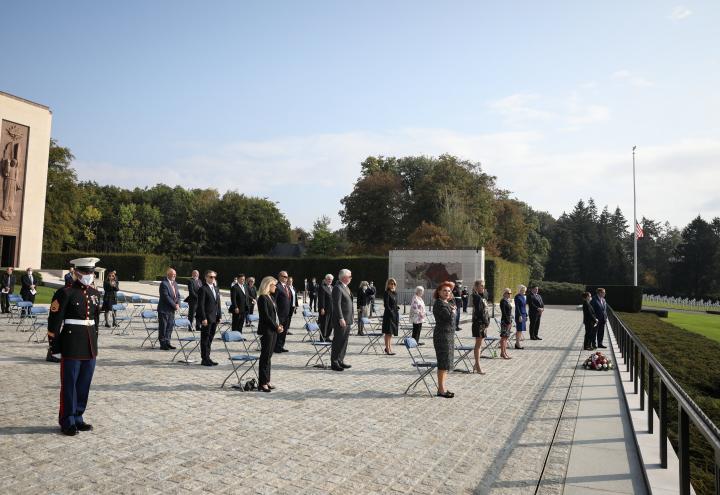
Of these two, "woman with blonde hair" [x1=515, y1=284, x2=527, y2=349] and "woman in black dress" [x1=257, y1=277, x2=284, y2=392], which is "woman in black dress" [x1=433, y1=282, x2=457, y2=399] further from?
"woman with blonde hair" [x1=515, y1=284, x2=527, y2=349]

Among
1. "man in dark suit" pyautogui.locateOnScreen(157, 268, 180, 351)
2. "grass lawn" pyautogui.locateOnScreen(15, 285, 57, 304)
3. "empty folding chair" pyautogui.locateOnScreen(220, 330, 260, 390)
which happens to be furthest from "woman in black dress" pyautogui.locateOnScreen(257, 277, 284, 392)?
"grass lawn" pyautogui.locateOnScreen(15, 285, 57, 304)

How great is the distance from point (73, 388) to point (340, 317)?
5304 mm

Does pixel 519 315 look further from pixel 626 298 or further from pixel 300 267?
pixel 300 267

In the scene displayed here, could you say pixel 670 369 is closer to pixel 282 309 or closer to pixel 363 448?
pixel 282 309

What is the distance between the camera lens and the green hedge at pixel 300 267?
45.9m

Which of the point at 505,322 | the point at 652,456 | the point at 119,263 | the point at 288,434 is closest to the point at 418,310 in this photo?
the point at 505,322

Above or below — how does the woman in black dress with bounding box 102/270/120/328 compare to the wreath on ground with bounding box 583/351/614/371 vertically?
above

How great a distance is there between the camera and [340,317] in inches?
420

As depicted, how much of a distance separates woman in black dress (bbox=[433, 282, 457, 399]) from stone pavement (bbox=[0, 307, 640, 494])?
1.18 ft

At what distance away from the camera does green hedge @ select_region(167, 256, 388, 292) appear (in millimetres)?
45875

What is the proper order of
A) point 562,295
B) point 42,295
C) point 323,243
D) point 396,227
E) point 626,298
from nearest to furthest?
point 42,295, point 626,298, point 562,295, point 396,227, point 323,243

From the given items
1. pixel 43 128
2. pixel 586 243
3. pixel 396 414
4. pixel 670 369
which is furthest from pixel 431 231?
pixel 586 243

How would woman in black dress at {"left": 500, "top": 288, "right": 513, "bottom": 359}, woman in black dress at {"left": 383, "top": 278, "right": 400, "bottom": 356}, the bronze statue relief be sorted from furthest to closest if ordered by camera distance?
A: the bronze statue relief < woman in black dress at {"left": 383, "top": 278, "right": 400, "bottom": 356} < woman in black dress at {"left": 500, "top": 288, "right": 513, "bottom": 359}

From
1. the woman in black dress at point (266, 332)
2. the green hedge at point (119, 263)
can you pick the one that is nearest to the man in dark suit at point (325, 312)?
the woman in black dress at point (266, 332)
